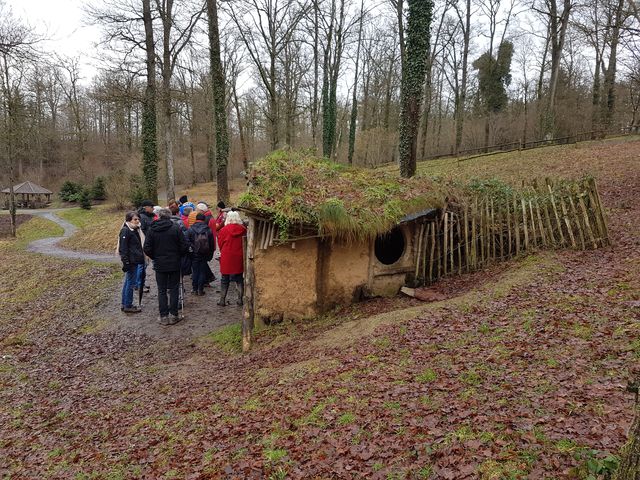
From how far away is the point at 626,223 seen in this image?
9453 millimetres

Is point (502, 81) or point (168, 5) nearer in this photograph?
point (168, 5)

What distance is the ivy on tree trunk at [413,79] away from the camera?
41.4 ft

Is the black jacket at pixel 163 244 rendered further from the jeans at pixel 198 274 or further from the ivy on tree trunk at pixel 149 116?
the ivy on tree trunk at pixel 149 116

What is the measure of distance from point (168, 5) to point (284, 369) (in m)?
16.9

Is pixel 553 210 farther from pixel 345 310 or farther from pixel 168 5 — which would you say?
pixel 168 5

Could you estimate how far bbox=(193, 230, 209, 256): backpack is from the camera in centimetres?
878

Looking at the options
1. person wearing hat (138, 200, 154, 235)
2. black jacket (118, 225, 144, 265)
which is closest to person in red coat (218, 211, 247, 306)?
black jacket (118, 225, 144, 265)

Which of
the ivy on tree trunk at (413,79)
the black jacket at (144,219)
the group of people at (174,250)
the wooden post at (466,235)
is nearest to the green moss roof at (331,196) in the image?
the wooden post at (466,235)

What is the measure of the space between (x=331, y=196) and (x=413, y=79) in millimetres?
7294

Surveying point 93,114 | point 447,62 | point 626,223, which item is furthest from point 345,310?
point 93,114

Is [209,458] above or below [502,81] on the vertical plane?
below

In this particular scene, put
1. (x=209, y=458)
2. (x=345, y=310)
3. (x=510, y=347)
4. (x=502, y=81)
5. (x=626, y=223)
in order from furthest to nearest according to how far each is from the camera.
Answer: (x=502, y=81) → (x=626, y=223) → (x=345, y=310) → (x=510, y=347) → (x=209, y=458)

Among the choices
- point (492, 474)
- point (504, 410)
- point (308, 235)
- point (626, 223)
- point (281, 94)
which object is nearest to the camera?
point (492, 474)

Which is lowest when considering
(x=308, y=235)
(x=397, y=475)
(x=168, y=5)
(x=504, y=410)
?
(x=397, y=475)
